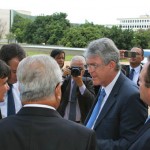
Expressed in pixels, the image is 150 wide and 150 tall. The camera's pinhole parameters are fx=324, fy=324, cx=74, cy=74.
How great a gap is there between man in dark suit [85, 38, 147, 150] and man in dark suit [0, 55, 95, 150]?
72 cm

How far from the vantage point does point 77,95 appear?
4.35 meters

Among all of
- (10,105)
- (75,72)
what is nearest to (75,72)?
(75,72)

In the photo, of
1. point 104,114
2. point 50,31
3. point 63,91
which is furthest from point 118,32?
point 104,114

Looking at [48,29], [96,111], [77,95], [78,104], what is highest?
[48,29]

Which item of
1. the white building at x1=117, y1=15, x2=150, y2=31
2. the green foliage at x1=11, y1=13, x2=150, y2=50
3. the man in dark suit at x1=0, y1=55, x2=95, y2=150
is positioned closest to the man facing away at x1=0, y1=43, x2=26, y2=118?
the man in dark suit at x1=0, y1=55, x2=95, y2=150

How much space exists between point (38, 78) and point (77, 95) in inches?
104

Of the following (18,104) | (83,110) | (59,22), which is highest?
(59,22)

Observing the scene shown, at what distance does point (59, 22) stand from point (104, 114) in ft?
124

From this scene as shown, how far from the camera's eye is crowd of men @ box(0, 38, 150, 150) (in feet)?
5.58

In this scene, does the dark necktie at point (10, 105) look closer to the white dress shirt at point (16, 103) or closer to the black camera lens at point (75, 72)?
the white dress shirt at point (16, 103)

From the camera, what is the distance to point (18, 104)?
3230mm

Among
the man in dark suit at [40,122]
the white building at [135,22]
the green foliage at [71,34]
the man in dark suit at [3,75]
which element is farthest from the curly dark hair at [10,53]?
the white building at [135,22]

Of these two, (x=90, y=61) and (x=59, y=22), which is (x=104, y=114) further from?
(x=59, y=22)

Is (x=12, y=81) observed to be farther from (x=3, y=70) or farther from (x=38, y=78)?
(x=38, y=78)
